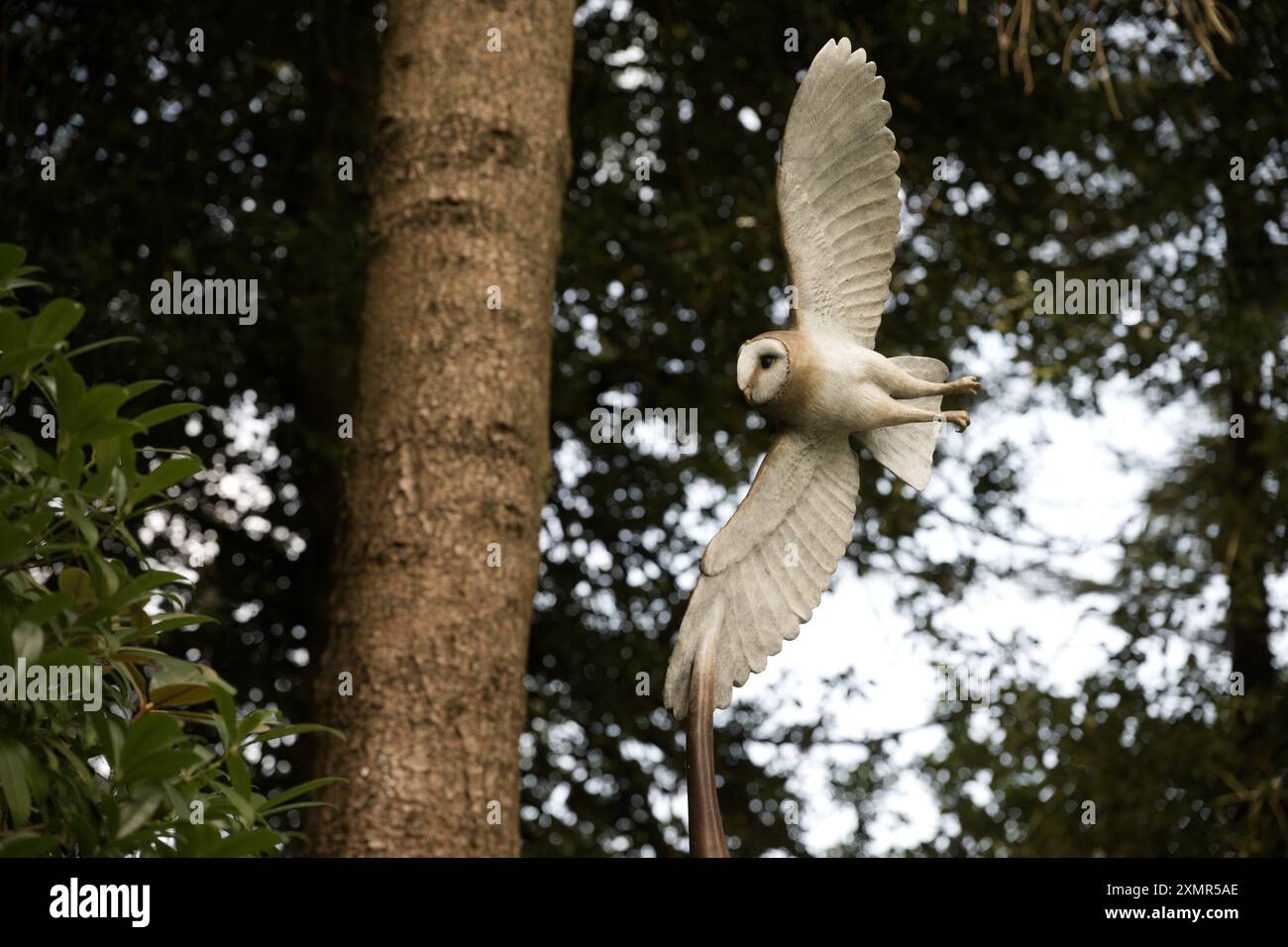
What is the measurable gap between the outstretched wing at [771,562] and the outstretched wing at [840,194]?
159mm

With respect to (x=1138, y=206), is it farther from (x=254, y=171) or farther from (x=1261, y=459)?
(x=254, y=171)

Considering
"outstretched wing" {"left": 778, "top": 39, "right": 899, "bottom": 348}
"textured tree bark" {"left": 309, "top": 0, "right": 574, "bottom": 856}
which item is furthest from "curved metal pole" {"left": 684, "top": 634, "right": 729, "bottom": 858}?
"textured tree bark" {"left": 309, "top": 0, "right": 574, "bottom": 856}

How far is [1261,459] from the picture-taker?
5.95 meters

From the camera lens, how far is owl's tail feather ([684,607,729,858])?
138cm

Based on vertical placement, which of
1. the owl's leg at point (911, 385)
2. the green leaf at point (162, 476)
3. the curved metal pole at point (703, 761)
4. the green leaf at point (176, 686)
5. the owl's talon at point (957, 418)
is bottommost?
the curved metal pole at point (703, 761)

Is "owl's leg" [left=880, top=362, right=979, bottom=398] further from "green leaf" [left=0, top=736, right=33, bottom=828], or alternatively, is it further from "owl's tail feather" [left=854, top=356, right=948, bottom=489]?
"green leaf" [left=0, top=736, right=33, bottom=828]

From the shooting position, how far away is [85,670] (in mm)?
1437

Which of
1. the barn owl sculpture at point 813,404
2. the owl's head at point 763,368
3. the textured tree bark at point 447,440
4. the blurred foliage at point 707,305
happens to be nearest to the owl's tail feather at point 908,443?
the barn owl sculpture at point 813,404

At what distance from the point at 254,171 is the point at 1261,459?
4432 mm

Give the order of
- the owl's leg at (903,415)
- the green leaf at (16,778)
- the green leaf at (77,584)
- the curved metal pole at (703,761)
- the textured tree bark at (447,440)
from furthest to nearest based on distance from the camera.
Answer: the textured tree bark at (447,440) → the green leaf at (77,584) → the owl's leg at (903,415) → the curved metal pole at (703,761) → the green leaf at (16,778)

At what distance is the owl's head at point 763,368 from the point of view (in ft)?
4.76

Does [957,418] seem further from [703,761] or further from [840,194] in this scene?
[703,761]

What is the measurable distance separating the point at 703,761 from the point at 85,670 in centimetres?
67

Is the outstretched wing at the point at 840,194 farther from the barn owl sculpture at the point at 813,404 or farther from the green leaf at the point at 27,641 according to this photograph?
the green leaf at the point at 27,641
